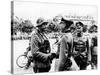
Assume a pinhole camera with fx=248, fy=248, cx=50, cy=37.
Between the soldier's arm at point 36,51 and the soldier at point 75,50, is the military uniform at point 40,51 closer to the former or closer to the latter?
the soldier's arm at point 36,51

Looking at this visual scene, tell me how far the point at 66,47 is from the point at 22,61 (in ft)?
2.26

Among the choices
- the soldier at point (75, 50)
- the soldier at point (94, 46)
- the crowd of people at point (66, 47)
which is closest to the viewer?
the crowd of people at point (66, 47)

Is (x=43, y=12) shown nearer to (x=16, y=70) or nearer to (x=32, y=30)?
(x=32, y=30)

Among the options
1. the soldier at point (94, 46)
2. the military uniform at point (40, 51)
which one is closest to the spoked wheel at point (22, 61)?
the military uniform at point (40, 51)

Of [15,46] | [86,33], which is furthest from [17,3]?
[86,33]

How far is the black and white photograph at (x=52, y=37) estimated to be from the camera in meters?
3.36

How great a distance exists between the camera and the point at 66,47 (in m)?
3.62

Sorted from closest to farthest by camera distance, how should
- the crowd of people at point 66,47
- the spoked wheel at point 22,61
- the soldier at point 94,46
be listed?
the spoked wheel at point 22,61
the crowd of people at point 66,47
the soldier at point 94,46

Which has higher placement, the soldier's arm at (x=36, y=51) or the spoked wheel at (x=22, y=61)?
the soldier's arm at (x=36, y=51)

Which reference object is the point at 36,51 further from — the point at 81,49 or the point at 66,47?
the point at 81,49

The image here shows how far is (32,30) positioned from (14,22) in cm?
28

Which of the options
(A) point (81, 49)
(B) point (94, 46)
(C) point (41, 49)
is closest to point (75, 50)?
(A) point (81, 49)

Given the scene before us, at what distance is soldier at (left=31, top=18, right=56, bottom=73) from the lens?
3.44 meters

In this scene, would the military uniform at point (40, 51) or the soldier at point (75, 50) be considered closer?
the military uniform at point (40, 51)
